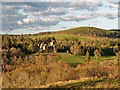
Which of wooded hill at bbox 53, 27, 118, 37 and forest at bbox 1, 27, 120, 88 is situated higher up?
forest at bbox 1, 27, 120, 88

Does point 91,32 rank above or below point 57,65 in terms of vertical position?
below

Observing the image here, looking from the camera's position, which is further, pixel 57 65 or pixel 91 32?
pixel 91 32

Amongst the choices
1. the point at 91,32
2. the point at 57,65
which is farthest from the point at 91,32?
the point at 57,65

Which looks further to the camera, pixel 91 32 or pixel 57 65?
pixel 91 32

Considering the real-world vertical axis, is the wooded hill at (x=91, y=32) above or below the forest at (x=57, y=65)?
below

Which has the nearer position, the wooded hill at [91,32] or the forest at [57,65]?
the forest at [57,65]

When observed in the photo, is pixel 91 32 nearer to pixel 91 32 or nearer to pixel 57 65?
pixel 91 32

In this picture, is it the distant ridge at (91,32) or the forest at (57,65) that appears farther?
the distant ridge at (91,32)

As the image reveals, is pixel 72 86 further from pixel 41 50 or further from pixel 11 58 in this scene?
pixel 41 50

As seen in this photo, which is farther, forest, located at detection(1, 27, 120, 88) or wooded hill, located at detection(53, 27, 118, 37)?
wooded hill, located at detection(53, 27, 118, 37)
